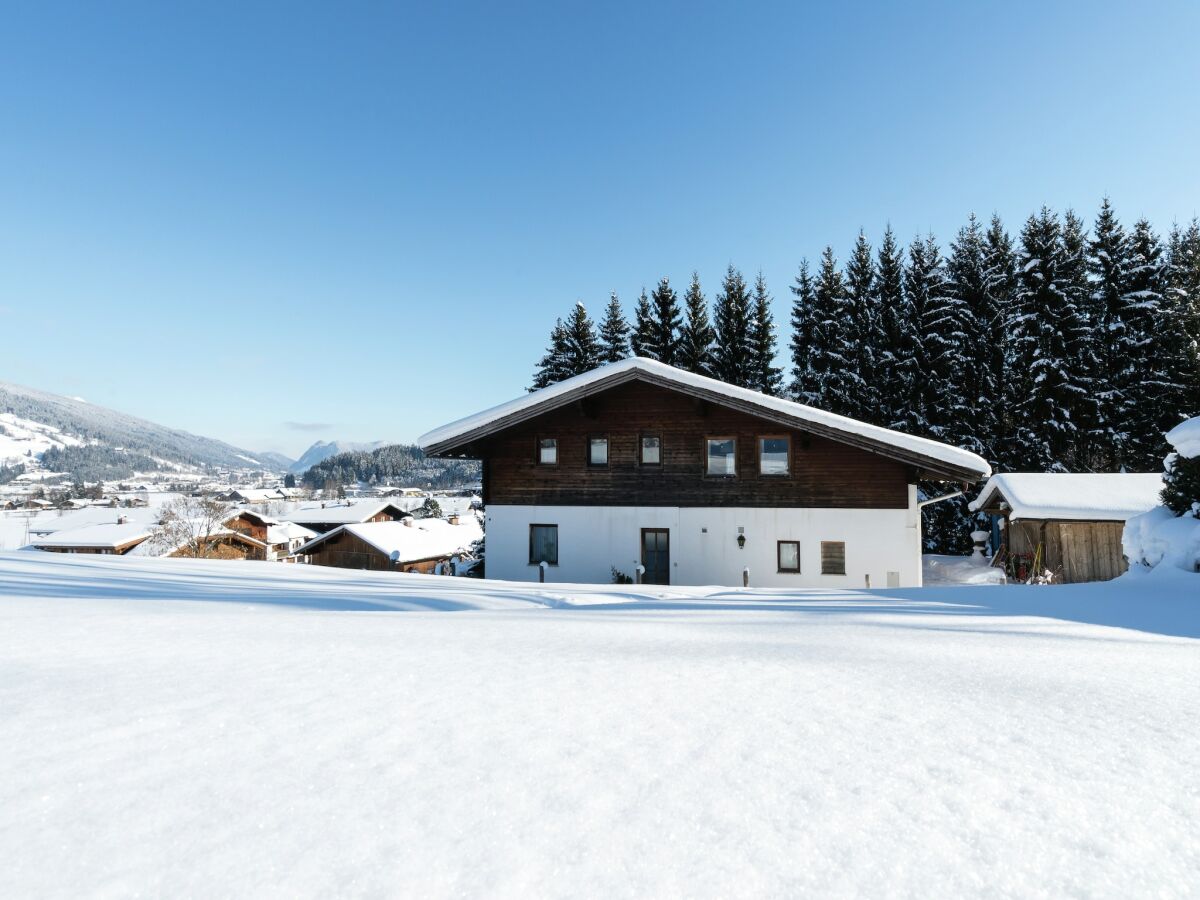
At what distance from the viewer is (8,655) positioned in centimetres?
282

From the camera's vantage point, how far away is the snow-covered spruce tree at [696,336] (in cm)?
3250

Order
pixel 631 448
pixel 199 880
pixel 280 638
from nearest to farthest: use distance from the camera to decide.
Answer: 1. pixel 199 880
2. pixel 280 638
3. pixel 631 448

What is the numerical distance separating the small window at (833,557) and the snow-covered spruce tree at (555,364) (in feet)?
61.4

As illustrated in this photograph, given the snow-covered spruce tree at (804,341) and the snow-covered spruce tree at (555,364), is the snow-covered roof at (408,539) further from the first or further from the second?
the snow-covered spruce tree at (804,341)

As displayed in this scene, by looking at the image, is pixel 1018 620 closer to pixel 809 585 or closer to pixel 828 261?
pixel 809 585

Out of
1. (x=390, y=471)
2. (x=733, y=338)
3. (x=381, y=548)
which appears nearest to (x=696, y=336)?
(x=733, y=338)

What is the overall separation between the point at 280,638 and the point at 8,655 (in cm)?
119

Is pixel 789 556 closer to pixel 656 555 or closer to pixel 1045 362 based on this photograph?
pixel 656 555

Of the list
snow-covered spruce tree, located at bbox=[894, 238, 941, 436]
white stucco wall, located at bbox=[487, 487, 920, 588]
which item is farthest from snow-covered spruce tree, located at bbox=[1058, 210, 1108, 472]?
white stucco wall, located at bbox=[487, 487, 920, 588]

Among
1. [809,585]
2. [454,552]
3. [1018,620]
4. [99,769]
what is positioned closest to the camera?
[99,769]

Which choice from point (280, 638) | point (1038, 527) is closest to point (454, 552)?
point (1038, 527)

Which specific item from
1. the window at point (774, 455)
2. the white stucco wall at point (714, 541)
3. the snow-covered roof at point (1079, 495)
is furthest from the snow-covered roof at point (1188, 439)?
the snow-covered roof at point (1079, 495)

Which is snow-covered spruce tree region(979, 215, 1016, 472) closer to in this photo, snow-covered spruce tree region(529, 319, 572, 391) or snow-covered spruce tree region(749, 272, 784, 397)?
snow-covered spruce tree region(749, 272, 784, 397)

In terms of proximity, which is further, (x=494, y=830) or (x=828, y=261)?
(x=828, y=261)
